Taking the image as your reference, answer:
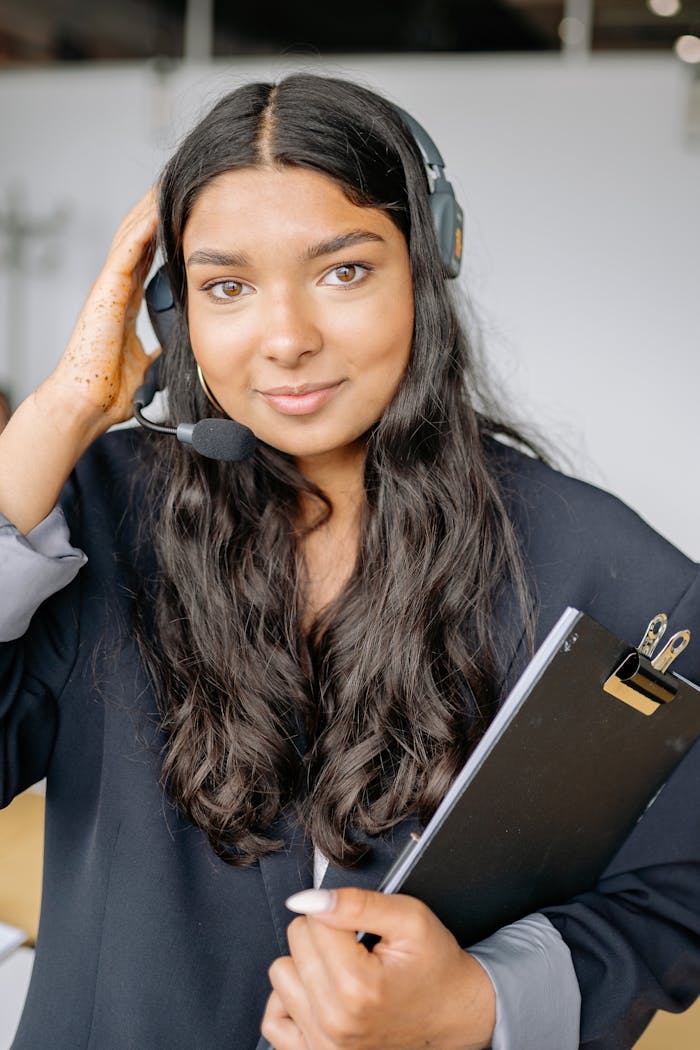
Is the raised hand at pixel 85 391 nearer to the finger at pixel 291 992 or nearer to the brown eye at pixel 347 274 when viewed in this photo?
the brown eye at pixel 347 274

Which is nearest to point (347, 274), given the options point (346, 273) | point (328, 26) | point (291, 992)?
point (346, 273)

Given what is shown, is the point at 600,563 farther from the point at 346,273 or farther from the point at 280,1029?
the point at 280,1029

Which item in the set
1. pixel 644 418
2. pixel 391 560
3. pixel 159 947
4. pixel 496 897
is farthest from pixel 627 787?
pixel 644 418

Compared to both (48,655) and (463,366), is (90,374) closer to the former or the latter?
(48,655)

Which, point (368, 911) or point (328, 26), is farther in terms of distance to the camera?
point (328, 26)

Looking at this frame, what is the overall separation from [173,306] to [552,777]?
58cm

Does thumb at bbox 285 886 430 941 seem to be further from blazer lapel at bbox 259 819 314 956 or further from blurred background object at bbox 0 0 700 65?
blurred background object at bbox 0 0 700 65

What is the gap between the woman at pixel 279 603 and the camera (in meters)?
0.87

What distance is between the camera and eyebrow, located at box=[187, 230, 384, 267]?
0.85 metres

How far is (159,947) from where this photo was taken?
0.87 m

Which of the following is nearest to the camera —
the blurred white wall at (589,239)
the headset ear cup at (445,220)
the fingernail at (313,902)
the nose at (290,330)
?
the fingernail at (313,902)

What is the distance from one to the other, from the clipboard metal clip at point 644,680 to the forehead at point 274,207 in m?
0.42

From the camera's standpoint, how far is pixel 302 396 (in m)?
0.89

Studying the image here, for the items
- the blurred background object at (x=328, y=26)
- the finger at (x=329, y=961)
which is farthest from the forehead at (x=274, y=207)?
the blurred background object at (x=328, y=26)
